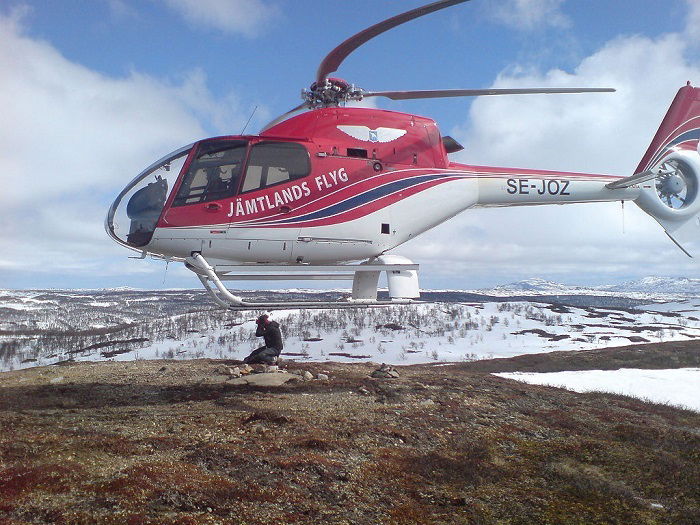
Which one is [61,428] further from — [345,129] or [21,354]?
[21,354]

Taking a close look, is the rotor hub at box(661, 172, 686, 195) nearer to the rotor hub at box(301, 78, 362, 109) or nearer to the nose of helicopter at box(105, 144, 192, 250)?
the rotor hub at box(301, 78, 362, 109)

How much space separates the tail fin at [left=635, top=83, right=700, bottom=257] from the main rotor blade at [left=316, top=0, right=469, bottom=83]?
1123 cm

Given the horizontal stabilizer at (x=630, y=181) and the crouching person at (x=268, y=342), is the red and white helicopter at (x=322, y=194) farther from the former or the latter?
the crouching person at (x=268, y=342)

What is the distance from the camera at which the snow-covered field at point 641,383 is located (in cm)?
2125

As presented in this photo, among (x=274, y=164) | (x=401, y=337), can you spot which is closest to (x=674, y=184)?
(x=274, y=164)

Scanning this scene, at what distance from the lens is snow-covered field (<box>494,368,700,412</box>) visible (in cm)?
2125

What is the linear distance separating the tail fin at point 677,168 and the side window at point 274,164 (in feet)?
40.9

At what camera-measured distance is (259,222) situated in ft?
35.0

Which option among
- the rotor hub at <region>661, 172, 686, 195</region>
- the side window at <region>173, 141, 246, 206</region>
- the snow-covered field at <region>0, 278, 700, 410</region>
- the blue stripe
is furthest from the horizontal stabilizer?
→ the snow-covered field at <region>0, 278, 700, 410</region>

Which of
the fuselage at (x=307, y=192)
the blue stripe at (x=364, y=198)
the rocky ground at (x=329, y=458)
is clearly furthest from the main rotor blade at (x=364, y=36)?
the rocky ground at (x=329, y=458)

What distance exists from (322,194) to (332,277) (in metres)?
2.41

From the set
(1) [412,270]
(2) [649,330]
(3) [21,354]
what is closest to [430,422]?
(1) [412,270]

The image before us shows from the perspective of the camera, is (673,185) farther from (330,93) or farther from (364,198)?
(330,93)

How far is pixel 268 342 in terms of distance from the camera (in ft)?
59.2
